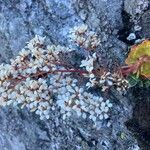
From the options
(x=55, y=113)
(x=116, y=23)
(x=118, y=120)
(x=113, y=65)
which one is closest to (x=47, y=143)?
(x=55, y=113)

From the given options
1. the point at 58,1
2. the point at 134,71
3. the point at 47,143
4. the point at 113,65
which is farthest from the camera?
the point at 47,143

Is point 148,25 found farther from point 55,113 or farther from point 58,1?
point 55,113

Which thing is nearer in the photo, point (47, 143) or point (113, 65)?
point (113, 65)

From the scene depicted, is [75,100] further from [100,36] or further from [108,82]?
[100,36]

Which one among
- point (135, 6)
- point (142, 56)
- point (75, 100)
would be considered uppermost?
point (135, 6)

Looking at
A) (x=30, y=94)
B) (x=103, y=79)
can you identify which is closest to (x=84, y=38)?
(x=103, y=79)

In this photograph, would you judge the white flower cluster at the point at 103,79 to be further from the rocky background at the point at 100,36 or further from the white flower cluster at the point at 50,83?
the rocky background at the point at 100,36

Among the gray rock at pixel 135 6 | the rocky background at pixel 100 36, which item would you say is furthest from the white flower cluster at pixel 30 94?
the gray rock at pixel 135 6
